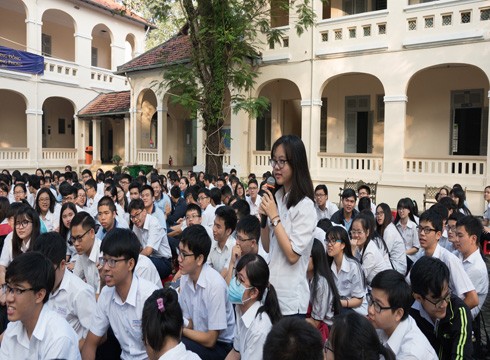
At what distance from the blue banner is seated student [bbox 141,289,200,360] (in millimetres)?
18843

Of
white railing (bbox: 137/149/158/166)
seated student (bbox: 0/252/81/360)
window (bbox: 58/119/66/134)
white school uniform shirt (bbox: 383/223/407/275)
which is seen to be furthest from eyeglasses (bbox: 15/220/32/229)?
window (bbox: 58/119/66/134)

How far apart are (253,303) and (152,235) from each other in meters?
2.92

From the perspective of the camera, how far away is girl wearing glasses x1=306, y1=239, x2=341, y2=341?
3527 millimetres

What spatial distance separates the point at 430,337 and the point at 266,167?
12.7 m

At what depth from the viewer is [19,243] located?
15.3 feet

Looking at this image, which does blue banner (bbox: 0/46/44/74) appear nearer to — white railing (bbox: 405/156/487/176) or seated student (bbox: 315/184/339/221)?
white railing (bbox: 405/156/487/176)

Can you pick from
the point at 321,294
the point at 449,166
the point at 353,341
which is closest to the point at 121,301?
the point at 321,294

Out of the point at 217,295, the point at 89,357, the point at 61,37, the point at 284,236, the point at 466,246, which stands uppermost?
the point at 61,37

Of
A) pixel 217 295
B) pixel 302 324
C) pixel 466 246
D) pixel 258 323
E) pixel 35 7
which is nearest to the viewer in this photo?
pixel 302 324

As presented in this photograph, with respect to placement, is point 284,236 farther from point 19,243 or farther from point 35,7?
point 35,7

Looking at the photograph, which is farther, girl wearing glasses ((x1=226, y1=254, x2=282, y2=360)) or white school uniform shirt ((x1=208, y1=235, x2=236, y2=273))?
white school uniform shirt ((x1=208, y1=235, x2=236, y2=273))

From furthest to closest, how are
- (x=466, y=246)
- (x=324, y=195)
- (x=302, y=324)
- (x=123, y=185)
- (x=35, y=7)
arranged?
1. (x=35, y=7)
2. (x=123, y=185)
3. (x=324, y=195)
4. (x=466, y=246)
5. (x=302, y=324)

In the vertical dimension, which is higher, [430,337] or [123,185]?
[123,185]

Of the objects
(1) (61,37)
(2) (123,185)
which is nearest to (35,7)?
(1) (61,37)
